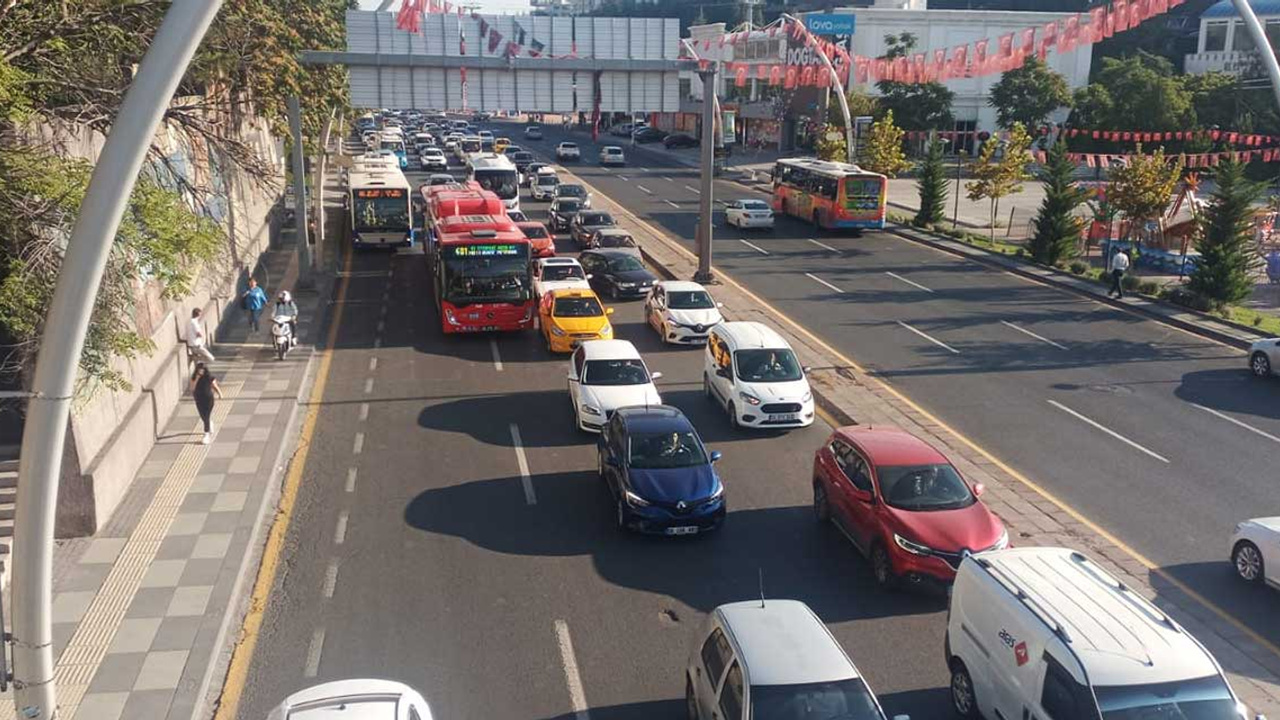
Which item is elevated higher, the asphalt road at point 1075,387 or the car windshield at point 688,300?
the car windshield at point 688,300

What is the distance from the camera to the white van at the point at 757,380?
20.0 meters

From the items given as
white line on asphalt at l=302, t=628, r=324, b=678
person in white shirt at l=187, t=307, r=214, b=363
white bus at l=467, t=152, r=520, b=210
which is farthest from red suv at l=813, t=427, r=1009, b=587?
white bus at l=467, t=152, r=520, b=210

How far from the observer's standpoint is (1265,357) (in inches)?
962

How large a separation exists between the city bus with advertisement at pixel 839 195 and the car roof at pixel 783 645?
3668 cm

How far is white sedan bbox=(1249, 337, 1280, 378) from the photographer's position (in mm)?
24234

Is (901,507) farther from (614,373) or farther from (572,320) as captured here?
(572,320)

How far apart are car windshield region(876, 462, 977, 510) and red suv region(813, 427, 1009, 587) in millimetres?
13

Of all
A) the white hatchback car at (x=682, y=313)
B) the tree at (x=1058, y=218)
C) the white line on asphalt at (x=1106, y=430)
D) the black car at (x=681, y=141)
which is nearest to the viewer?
the white line on asphalt at (x=1106, y=430)

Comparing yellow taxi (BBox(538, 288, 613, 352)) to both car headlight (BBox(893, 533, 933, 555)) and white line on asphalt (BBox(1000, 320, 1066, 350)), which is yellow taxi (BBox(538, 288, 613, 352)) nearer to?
white line on asphalt (BBox(1000, 320, 1066, 350))

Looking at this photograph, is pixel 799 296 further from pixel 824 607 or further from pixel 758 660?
pixel 758 660

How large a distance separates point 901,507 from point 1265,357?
15061mm

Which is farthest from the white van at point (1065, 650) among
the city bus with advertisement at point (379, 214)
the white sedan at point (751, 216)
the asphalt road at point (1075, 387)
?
the white sedan at point (751, 216)

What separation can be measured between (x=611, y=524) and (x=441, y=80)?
2381cm

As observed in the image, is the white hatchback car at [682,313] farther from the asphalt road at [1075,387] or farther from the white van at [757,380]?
the white van at [757,380]
